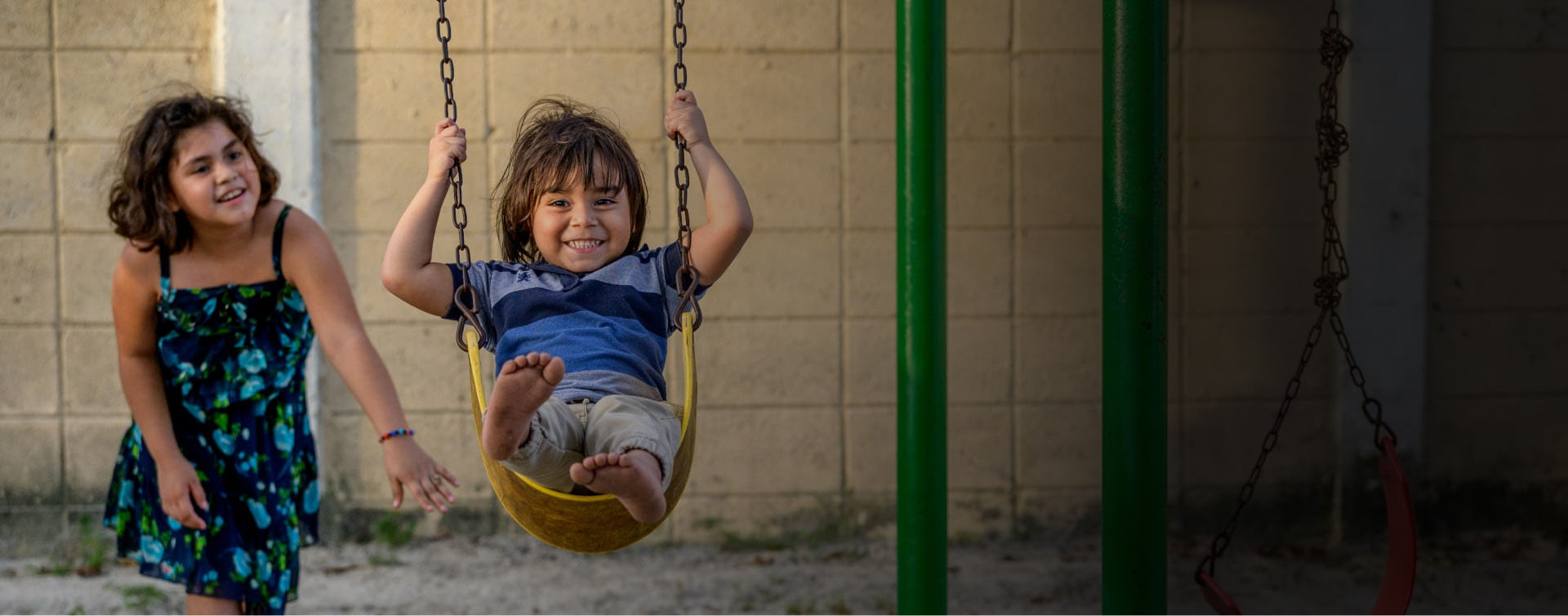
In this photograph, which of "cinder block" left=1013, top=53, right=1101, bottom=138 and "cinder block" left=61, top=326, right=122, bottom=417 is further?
"cinder block" left=1013, top=53, right=1101, bottom=138

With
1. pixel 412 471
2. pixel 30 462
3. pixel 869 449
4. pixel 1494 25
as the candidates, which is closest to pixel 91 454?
pixel 30 462

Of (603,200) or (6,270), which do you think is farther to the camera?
(6,270)

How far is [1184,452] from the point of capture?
4223mm

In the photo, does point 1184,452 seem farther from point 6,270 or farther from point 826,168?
point 6,270

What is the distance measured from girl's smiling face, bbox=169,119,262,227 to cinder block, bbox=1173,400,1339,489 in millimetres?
3014

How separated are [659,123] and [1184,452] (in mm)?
1983

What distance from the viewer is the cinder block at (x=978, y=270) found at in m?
4.11

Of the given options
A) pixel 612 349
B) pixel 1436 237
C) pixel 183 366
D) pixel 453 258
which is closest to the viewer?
pixel 612 349

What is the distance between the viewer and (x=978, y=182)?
13.4 ft

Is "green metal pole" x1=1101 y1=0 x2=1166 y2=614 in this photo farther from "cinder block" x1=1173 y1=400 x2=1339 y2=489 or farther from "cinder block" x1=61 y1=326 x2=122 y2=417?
"cinder block" x1=61 y1=326 x2=122 y2=417

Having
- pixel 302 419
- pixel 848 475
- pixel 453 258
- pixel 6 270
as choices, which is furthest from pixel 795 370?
pixel 6 270

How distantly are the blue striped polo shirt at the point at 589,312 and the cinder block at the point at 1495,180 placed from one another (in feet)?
9.66

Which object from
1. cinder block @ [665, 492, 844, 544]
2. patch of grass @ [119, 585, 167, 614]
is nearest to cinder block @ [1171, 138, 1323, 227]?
cinder block @ [665, 492, 844, 544]

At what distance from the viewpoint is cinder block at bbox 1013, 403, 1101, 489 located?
421 cm
